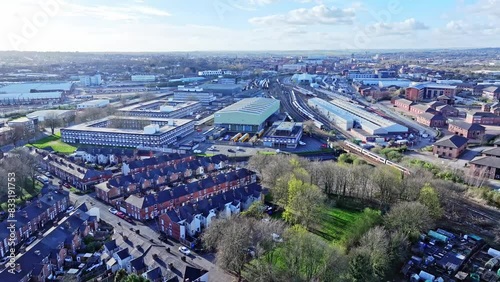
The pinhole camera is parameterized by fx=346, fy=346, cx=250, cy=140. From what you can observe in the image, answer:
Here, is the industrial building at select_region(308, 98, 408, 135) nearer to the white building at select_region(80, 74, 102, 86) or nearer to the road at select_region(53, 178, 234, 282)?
the road at select_region(53, 178, 234, 282)

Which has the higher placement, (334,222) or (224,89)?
(224,89)

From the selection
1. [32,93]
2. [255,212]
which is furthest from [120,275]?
[32,93]

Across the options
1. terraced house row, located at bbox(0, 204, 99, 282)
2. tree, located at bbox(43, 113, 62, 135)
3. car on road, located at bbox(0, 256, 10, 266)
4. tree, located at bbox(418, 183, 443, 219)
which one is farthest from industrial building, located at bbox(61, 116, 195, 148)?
tree, located at bbox(418, 183, 443, 219)

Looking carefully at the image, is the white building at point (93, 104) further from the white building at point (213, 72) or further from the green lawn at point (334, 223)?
the white building at point (213, 72)

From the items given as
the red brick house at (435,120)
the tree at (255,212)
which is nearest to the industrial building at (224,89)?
the red brick house at (435,120)

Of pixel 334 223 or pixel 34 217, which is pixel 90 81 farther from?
pixel 334 223
